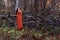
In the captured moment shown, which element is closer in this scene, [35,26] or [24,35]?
[24,35]

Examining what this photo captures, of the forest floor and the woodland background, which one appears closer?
the forest floor

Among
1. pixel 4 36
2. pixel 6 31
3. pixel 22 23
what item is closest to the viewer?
pixel 4 36

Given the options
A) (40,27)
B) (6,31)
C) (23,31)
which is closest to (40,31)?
(40,27)

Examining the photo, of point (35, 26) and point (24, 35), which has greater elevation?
point (35, 26)

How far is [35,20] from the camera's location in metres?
8.70

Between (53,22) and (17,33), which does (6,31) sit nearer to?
(17,33)

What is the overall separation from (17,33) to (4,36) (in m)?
0.55

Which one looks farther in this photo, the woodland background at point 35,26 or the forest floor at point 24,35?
the woodland background at point 35,26

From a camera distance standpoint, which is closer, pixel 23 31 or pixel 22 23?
pixel 23 31

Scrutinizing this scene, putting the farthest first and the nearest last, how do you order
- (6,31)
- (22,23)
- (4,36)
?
(22,23) → (6,31) → (4,36)

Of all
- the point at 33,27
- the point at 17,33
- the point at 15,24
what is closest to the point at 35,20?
the point at 33,27

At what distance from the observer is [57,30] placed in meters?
8.76

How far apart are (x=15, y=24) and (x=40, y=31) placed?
114 centimetres

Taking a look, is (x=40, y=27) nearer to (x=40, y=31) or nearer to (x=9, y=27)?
(x=40, y=31)
